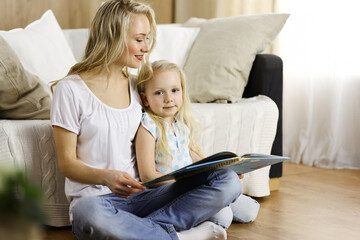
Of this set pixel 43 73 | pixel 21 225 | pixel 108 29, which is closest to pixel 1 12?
pixel 43 73

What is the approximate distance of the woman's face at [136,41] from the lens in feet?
5.13

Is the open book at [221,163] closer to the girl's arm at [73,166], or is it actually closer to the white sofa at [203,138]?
the girl's arm at [73,166]

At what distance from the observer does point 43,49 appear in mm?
2221

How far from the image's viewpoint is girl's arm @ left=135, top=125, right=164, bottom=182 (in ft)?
5.14

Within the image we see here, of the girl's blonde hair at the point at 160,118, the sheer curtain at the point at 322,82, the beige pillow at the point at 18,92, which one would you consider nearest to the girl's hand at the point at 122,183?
the girl's blonde hair at the point at 160,118

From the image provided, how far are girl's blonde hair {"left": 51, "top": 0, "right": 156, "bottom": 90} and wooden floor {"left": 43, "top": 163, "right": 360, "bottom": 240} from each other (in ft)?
1.85

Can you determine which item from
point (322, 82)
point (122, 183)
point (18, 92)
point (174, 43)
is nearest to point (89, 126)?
point (122, 183)

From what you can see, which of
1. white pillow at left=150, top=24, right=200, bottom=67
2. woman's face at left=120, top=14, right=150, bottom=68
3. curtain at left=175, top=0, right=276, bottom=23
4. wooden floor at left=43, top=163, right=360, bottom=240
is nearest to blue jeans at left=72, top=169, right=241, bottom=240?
wooden floor at left=43, top=163, right=360, bottom=240

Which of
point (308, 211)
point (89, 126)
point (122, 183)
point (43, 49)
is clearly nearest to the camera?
point (122, 183)

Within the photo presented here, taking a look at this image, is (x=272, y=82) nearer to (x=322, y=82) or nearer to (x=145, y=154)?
(x=322, y=82)

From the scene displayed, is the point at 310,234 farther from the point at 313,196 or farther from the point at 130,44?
the point at 130,44

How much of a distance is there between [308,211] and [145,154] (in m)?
0.78

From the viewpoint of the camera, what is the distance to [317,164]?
2943mm

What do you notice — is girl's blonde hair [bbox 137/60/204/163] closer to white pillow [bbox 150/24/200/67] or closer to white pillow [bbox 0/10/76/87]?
white pillow [bbox 0/10/76/87]
